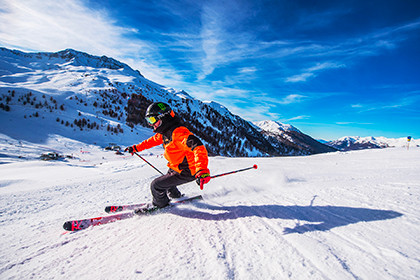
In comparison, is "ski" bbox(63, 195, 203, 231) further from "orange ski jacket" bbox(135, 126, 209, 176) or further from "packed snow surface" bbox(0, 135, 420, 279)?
"orange ski jacket" bbox(135, 126, 209, 176)

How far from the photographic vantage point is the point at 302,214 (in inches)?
114

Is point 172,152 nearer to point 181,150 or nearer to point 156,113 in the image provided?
point 181,150

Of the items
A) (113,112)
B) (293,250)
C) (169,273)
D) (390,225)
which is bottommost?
(169,273)

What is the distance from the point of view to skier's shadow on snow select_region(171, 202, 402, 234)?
2.51 meters

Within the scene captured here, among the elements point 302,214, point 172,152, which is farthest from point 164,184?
point 302,214

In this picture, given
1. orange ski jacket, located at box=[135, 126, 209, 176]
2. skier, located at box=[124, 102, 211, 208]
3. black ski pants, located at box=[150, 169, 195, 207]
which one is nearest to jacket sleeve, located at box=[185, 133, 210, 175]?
orange ski jacket, located at box=[135, 126, 209, 176]

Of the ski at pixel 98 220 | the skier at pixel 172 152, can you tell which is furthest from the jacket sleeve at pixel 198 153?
the ski at pixel 98 220

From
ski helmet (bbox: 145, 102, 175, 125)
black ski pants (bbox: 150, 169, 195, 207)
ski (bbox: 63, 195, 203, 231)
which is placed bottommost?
ski (bbox: 63, 195, 203, 231)

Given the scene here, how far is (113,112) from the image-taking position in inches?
1371

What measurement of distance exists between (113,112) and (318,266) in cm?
3918

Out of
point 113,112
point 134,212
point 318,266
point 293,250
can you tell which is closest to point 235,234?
point 293,250

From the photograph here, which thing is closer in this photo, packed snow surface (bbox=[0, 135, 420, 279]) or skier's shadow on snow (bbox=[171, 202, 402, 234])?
packed snow surface (bbox=[0, 135, 420, 279])

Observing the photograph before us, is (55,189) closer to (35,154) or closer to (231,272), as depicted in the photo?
(231,272)

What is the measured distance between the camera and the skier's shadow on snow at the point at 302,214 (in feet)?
8.24
